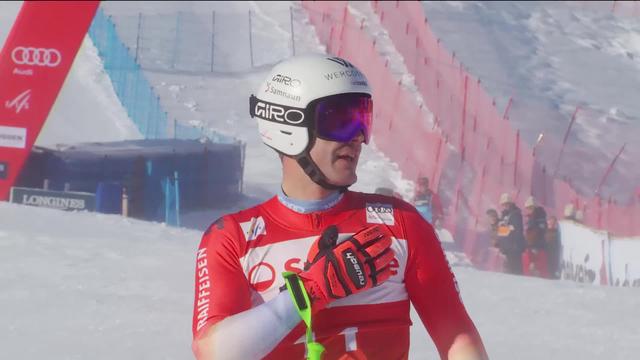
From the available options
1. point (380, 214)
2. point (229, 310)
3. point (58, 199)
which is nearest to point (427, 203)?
point (58, 199)

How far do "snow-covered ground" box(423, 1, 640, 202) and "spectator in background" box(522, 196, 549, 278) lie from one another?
0.93 metres

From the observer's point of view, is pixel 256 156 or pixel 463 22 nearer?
pixel 256 156

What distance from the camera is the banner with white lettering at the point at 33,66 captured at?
48.0ft

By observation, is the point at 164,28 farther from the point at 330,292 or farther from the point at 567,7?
the point at 330,292

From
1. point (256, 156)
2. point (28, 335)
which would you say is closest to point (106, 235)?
point (28, 335)

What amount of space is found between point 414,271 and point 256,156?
1887cm

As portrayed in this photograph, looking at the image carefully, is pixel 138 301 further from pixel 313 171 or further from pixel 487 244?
pixel 487 244

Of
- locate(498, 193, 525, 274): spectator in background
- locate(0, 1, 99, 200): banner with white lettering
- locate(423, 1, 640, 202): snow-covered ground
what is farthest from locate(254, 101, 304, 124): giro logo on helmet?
locate(0, 1, 99, 200): banner with white lettering

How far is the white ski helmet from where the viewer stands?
342cm

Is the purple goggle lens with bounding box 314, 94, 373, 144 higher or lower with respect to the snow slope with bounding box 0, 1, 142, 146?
higher

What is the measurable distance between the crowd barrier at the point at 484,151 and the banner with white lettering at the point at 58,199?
18.7ft

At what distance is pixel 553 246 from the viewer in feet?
43.1

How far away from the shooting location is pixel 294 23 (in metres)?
30.2

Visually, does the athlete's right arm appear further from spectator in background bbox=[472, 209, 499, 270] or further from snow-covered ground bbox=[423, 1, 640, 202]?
spectator in background bbox=[472, 209, 499, 270]
